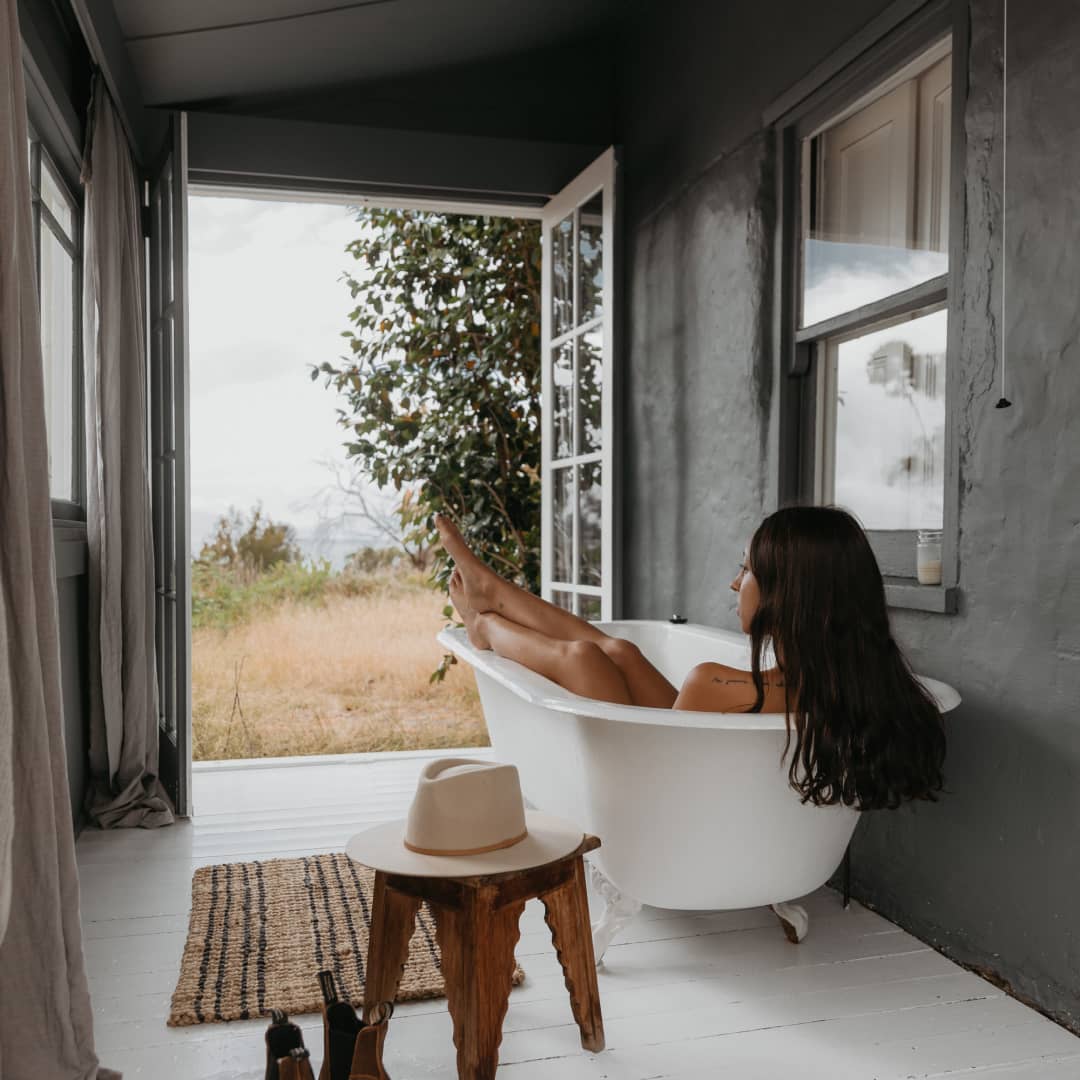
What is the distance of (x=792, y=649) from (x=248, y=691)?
16.4 ft

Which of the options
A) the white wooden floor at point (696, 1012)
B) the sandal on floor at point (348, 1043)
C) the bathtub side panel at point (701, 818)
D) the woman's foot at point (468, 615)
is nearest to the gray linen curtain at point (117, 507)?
the white wooden floor at point (696, 1012)

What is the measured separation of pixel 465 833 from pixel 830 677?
2.65ft

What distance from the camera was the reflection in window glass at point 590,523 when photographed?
4336mm

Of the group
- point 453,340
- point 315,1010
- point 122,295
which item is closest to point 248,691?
point 453,340

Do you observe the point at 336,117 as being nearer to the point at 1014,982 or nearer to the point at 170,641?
the point at 170,641

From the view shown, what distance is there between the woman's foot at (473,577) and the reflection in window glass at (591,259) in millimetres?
1527

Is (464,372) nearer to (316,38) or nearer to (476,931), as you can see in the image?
(316,38)

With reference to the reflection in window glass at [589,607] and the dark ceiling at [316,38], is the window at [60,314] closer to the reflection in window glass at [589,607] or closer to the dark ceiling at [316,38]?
the dark ceiling at [316,38]

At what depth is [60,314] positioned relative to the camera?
3.76 meters

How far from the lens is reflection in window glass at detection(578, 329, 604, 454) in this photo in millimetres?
4336

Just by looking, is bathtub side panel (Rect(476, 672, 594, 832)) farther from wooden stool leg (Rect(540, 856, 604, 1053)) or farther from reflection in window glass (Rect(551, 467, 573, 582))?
reflection in window glass (Rect(551, 467, 573, 582))

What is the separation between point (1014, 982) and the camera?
221 cm

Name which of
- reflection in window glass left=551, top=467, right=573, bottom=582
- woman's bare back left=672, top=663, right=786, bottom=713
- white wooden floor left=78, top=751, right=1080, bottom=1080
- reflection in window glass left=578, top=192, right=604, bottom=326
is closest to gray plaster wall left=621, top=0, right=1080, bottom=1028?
white wooden floor left=78, top=751, right=1080, bottom=1080

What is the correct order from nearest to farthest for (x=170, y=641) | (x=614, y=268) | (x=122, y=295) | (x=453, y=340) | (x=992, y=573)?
(x=992, y=573), (x=122, y=295), (x=170, y=641), (x=614, y=268), (x=453, y=340)
